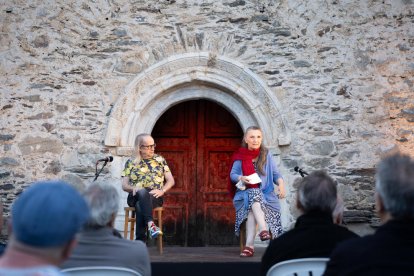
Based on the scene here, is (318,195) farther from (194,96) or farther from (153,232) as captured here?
(194,96)

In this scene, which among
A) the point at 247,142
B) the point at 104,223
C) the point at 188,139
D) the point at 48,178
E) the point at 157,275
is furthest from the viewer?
the point at 188,139

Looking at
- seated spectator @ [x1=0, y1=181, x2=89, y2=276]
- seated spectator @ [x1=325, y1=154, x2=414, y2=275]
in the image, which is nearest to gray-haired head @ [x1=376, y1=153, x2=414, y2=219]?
seated spectator @ [x1=325, y1=154, x2=414, y2=275]

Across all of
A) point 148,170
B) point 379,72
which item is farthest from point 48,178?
point 379,72

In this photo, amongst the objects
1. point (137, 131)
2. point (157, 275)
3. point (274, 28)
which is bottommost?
point (157, 275)

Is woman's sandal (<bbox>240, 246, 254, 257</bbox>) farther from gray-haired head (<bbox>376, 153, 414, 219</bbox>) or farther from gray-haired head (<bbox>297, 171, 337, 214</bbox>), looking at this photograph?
gray-haired head (<bbox>376, 153, 414, 219</bbox>)

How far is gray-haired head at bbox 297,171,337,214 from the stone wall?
13.6ft

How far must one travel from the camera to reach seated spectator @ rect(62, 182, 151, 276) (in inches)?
104

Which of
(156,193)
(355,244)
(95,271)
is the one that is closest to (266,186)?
(156,193)

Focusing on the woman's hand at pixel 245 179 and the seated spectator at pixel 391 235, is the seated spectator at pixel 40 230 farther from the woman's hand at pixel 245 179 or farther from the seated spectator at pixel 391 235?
the woman's hand at pixel 245 179

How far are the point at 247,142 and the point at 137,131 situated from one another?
178cm

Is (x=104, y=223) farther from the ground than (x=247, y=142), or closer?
closer

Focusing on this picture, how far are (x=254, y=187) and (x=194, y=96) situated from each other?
188 cm

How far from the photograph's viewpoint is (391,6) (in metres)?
7.16

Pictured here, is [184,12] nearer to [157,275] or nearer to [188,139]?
[188,139]
